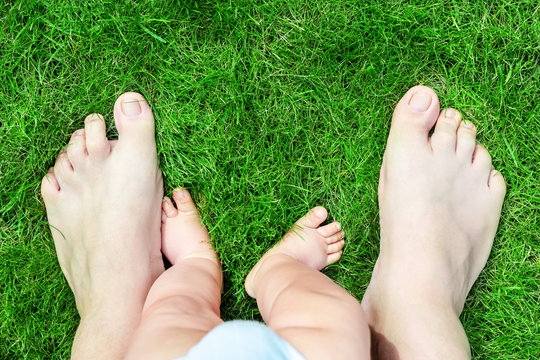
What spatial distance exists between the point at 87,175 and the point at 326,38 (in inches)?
39.7

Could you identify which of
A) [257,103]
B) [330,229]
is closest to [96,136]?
[257,103]

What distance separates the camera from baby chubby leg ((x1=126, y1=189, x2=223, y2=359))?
110cm

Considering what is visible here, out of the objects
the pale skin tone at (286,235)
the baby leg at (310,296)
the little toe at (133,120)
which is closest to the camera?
the baby leg at (310,296)

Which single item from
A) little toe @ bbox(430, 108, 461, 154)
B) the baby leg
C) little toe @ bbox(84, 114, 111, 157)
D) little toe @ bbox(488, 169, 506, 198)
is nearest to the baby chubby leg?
the baby leg

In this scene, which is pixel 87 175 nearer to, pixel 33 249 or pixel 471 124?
pixel 33 249

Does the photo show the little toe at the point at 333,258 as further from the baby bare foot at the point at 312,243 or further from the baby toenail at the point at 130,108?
the baby toenail at the point at 130,108

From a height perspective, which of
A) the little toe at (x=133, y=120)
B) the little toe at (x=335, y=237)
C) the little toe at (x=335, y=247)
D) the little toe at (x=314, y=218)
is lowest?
the little toe at (x=335, y=247)

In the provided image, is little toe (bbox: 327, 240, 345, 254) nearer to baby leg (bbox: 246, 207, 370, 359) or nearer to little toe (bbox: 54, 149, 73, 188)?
baby leg (bbox: 246, 207, 370, 359)

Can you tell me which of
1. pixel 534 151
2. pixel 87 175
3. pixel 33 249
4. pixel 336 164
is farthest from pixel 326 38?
pixel 33 249

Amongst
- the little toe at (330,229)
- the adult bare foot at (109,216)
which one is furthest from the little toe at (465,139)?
the adult bare foot at (109,216)

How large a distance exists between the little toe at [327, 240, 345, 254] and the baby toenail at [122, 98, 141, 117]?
2.81ft

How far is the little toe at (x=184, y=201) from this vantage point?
1.69 m

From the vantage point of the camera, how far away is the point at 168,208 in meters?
1.71

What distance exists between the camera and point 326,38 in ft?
5.45
